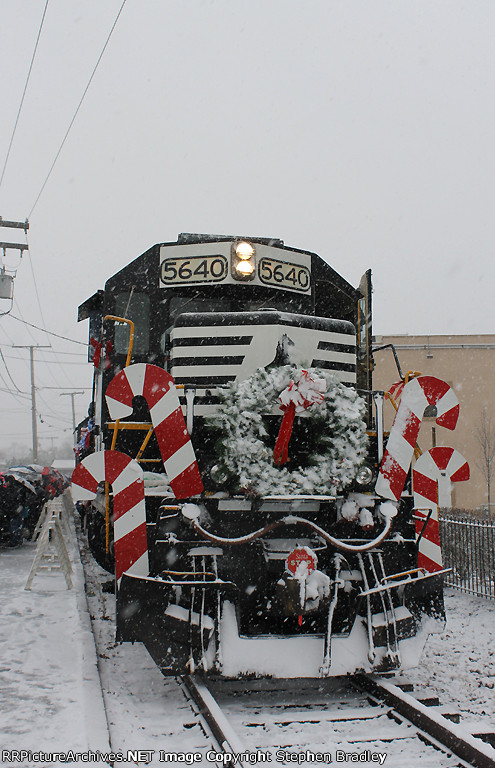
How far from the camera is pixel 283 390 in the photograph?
491 centimetres

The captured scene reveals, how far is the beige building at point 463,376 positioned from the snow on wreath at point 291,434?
24850 millimetres

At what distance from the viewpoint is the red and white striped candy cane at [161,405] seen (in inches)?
188

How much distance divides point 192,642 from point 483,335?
28.0 metres

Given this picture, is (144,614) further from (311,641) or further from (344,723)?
(344,723)

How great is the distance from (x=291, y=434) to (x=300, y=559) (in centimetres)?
102

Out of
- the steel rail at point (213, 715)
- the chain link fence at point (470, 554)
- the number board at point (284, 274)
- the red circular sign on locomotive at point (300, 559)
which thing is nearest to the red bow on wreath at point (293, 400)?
the red circular sign on locomotive at point (300, 559)

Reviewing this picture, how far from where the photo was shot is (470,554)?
10133mm

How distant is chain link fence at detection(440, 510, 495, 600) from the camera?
949 cm

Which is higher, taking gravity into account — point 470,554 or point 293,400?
point 293,400

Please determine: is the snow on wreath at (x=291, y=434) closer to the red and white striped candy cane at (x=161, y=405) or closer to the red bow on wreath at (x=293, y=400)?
the red bow on wreath at (x=293, y=400)

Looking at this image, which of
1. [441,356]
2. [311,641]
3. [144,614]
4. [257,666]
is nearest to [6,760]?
[144,614]

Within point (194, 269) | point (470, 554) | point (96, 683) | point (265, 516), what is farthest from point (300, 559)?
point (470, 554)

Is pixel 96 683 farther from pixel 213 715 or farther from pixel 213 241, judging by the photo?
pixel 213 241

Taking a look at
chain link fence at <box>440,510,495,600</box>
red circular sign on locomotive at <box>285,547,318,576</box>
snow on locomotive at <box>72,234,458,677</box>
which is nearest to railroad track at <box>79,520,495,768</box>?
snow on locomotive at <box>72,234,458,677</box>
